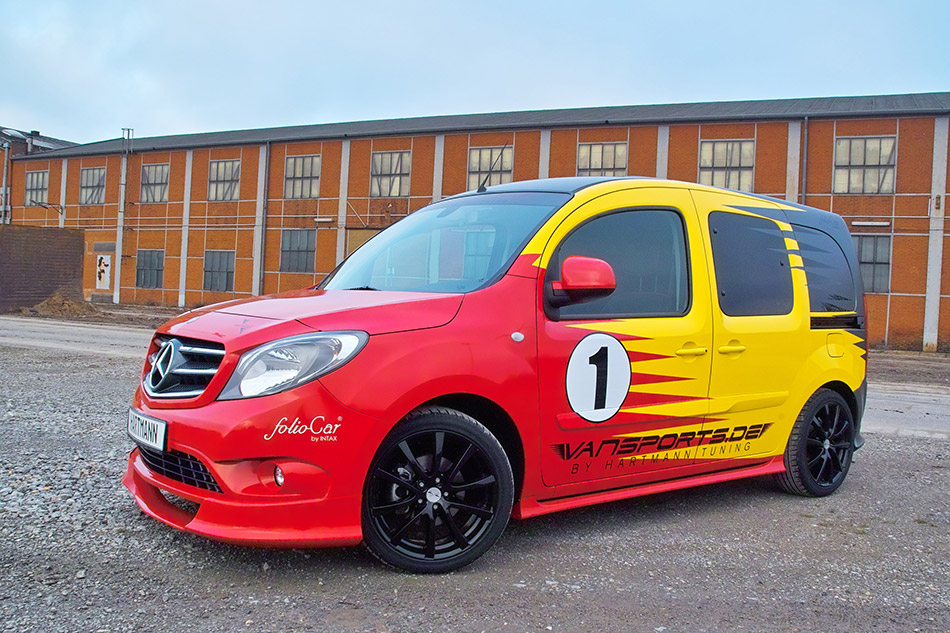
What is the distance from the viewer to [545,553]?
3.78 metres

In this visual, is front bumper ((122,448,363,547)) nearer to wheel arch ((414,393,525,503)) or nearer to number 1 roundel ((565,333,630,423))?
wheel arch ((414,393,525,503))

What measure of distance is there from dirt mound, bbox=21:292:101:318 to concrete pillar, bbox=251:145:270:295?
8.29 m

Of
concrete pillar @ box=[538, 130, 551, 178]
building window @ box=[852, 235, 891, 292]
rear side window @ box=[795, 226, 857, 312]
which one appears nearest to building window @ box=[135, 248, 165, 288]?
concrete pillar @ box=[538, 130, 551, 178]

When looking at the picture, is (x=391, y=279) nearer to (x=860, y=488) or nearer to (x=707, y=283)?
(x=707, y=283)

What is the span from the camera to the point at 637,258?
4234 millimetres

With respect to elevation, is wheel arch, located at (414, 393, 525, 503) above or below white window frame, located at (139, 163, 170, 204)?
below

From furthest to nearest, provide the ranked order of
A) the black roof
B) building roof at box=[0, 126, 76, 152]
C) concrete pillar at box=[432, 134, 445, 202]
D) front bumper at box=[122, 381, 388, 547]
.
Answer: building roof at box=[0, 126, 76, 152] → concrete pillar at box=[432, 134, 445, 202] → the black roof → front bumper at box=[122, 381, 388, 547]

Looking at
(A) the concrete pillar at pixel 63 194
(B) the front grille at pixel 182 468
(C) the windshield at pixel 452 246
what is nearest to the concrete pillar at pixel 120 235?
(A) the concrete pillar at pixel 63 194

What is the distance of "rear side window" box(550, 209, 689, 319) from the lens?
399 centimetres

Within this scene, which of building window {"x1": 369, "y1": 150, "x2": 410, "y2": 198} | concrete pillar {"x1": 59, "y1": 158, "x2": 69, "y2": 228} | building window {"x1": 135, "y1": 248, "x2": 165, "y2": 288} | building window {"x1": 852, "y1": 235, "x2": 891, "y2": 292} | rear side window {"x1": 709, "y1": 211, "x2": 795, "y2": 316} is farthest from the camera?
concrete pillar {"x1": 59, "y1": 158, "x2": 69, "y2": 228}

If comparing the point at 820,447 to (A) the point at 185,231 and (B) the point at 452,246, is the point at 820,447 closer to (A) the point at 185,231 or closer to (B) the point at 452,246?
(B) the point at 452,246

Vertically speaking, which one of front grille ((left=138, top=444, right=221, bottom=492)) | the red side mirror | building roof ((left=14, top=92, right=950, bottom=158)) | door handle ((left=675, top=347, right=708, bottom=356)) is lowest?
front grille ((left=138, top=444, right=221, bottom=492))

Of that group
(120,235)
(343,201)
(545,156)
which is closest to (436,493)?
(545,156)

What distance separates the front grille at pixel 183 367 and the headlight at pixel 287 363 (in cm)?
14
